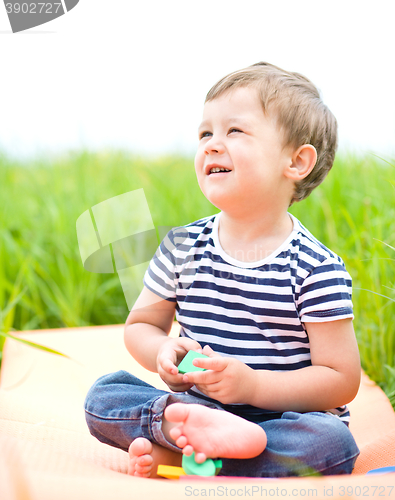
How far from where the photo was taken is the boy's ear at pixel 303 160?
1.01 m

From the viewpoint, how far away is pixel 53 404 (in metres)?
1.26

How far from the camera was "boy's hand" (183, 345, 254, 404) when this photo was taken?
83 cm

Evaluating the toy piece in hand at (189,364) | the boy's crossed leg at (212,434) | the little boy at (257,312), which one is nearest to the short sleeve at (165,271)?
the little boy at (257,312)

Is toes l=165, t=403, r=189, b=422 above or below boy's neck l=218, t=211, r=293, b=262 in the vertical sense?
below

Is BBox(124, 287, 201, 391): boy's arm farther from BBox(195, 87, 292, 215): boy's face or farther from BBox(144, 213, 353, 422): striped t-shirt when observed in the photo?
BBox(195, 87, 292, 215): boy's face

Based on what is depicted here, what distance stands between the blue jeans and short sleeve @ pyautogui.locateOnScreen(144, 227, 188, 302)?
0.73 ft

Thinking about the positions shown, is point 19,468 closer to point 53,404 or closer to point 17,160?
point 53,404

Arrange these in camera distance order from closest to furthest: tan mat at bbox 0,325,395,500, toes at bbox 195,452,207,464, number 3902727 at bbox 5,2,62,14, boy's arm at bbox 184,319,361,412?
1. tan mat at bbox 0,325,395,500
2. toes at bbox 195,452,207,464
3. boy's arm at bbox 184,319,361,412
4. number 3902727 at bbox 5,2,62,14

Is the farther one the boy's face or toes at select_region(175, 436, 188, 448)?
the boy's face

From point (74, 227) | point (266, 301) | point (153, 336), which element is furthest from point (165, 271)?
point (74, 227)

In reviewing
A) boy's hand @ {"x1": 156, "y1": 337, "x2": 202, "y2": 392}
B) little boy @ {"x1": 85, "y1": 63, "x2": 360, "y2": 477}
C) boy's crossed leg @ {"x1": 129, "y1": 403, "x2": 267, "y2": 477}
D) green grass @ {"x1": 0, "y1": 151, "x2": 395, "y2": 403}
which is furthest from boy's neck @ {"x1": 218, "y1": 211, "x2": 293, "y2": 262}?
green grass @ {"x1": 0, "y1": 151, "x2": 395, "y2": 403}

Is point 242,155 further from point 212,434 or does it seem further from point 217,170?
point 212,434

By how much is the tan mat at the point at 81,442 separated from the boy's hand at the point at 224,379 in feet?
0.56

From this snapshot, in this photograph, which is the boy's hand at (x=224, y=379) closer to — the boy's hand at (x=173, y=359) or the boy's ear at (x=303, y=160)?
the boy's hand at (x=173, y=359)
